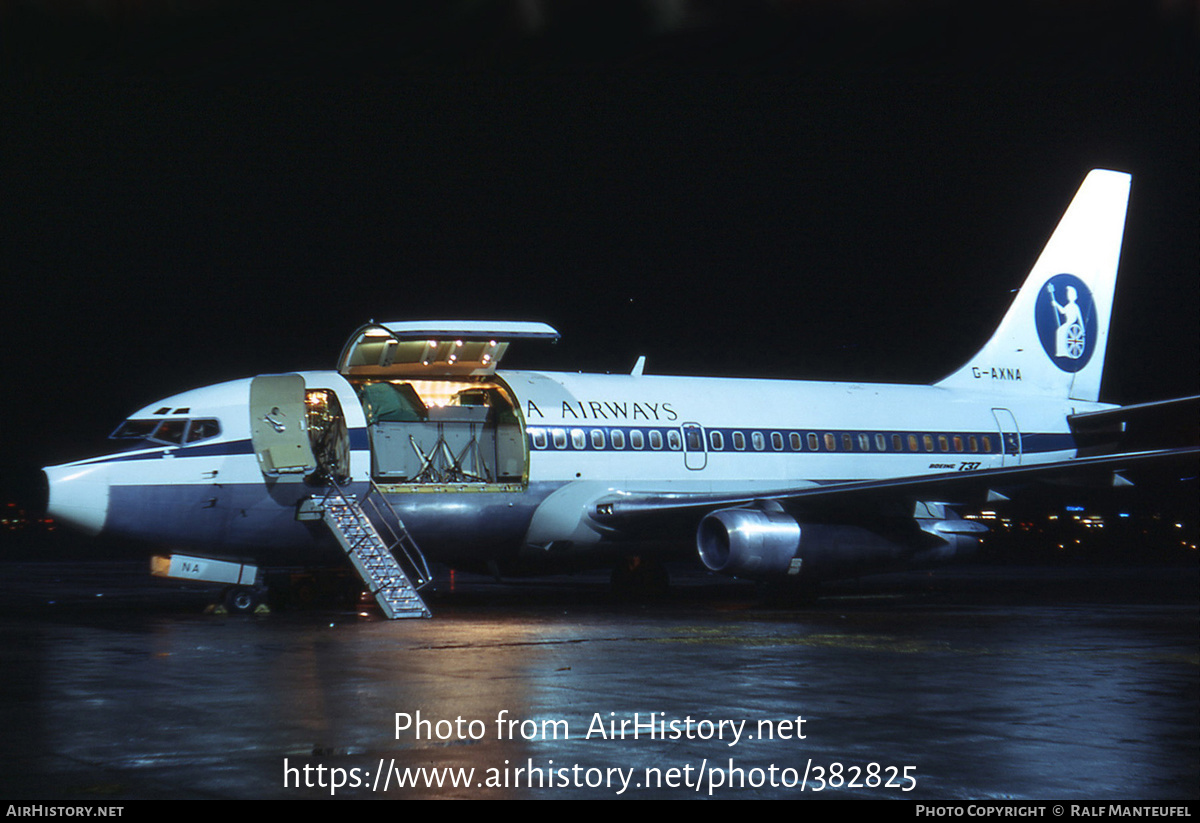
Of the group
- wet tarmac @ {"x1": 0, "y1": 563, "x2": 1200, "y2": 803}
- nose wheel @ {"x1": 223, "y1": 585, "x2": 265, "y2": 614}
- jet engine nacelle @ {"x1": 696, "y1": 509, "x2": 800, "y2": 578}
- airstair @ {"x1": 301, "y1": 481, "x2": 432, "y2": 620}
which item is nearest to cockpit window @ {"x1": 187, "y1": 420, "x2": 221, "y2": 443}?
airstair @ {"x1": 301, "y1": 481, "x2": 432, "y2": 620}

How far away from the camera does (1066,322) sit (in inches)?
1280

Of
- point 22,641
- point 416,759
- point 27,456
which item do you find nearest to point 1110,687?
point 416,759

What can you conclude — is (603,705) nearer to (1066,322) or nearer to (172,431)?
(172,431)

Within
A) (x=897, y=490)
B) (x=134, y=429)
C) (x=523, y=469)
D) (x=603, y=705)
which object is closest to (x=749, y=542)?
(x=897, y=490)

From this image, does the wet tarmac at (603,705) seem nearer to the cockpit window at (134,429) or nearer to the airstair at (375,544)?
the airstair at (375,544)

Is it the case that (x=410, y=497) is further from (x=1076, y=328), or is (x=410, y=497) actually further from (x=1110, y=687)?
(x=1076, y=328)

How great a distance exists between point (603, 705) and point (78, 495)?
12.4 metres

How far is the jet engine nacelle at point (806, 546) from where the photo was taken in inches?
871

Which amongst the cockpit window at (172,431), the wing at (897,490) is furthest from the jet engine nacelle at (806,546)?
the cockpit window at (172,431)

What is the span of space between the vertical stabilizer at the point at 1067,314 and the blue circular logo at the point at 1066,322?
24 millimetres

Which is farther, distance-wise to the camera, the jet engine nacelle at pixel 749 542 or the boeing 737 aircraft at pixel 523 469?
the jet engine nacelle at pixel 749 542

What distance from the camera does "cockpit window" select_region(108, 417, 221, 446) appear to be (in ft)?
70.2

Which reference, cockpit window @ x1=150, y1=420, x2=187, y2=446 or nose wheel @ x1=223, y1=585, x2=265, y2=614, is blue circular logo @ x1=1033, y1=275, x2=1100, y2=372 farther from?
cockpit window @ x1=150, y1=420, x2=187, y2=446
